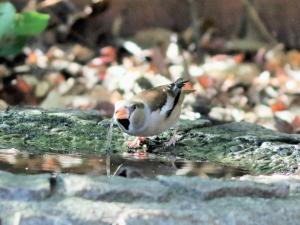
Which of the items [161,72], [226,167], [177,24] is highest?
[177,24]

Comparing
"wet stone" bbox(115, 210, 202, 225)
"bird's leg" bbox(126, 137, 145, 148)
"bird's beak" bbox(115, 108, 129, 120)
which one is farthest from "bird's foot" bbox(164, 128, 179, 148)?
"wet stone" bbox(115, 210, 202, 225)

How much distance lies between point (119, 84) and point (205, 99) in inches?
24.7

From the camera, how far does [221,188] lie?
237 cm

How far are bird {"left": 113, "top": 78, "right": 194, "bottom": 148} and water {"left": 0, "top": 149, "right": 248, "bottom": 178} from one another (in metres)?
0.17

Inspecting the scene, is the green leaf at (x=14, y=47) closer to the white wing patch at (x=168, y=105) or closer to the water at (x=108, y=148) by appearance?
the water at (x=108, y=148)

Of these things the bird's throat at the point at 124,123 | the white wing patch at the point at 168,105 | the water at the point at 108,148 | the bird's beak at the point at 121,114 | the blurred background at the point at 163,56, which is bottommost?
the water at the point at 108,148

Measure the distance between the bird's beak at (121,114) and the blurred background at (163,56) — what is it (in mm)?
1813

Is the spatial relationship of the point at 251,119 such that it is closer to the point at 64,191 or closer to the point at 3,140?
the point at 3,140

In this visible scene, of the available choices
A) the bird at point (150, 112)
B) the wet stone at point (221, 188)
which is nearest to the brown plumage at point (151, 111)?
the bird at point (150, 112)

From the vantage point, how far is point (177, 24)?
24.6ft

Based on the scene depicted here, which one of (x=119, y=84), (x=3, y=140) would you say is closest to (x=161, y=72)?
(x=119, y=84)

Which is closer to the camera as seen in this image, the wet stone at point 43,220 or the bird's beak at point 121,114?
the wet stone at point 43,220

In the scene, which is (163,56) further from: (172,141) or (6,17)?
(172,141)

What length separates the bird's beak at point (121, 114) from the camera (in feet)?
10.4
